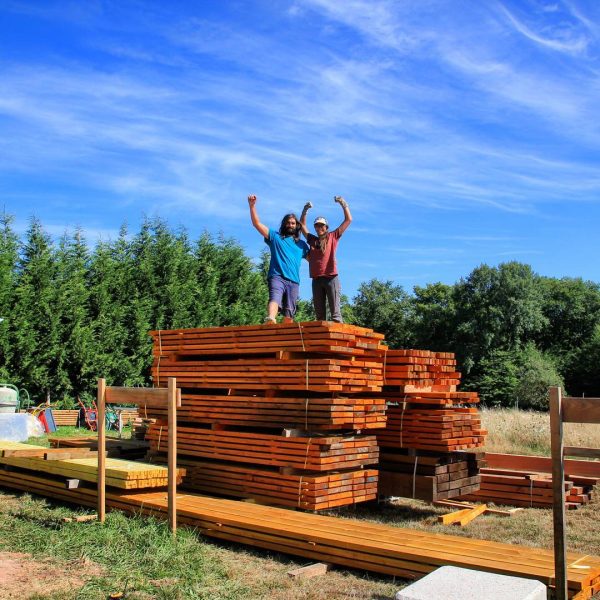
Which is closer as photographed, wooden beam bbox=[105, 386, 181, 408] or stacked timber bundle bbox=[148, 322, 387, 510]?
wooden beam bbox=[105, 386, 181, 408]

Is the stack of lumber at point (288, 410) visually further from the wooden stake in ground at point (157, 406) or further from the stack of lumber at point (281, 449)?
the wooden stake in ground at point (157, 406)

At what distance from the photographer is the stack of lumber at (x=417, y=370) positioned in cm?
930

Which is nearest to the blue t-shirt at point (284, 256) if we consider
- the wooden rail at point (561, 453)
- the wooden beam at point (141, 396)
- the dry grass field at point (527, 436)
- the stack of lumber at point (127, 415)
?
the wooden beam at point (141, 396)

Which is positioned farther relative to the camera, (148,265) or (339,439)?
(148,265)

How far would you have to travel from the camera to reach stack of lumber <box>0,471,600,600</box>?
5.73 metres

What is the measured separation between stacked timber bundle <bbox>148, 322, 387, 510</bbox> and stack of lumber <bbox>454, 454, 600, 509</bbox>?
2619 mm

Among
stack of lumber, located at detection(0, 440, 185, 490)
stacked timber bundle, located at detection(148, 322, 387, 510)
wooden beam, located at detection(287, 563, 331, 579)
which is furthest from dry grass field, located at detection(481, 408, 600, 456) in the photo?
wooden beam, located at detection(287, 563, 331, 579)

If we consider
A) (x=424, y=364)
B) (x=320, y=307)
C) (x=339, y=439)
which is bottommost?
(x=339, y=439)

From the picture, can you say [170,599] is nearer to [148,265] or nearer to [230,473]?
[230,473]

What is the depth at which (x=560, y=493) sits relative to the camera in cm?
500

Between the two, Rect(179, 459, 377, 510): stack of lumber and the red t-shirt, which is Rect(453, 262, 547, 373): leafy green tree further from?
Rect(179, 459, 377, 510): stack of lumber

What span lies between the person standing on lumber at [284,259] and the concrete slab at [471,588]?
5.23 m

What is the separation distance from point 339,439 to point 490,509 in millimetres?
3104

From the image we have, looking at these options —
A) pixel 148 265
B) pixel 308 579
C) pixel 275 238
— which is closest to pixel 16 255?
pixel 148 265
